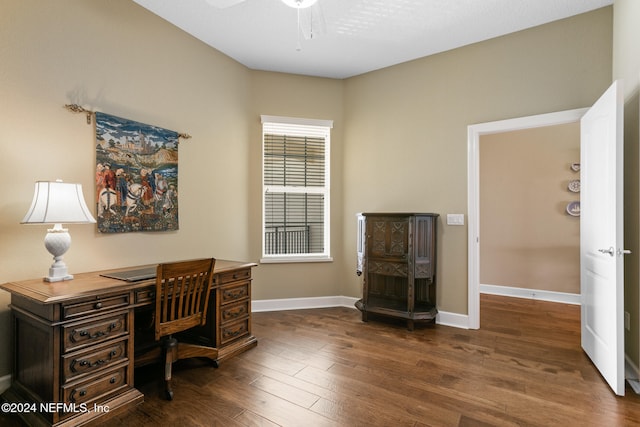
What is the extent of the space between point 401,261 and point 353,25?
2428mm

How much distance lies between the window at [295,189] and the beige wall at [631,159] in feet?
9.29

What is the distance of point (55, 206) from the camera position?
193 centimetres

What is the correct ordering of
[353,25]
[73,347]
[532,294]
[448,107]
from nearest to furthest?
[73,347] → [353,25] → [448,107] → [532,294]

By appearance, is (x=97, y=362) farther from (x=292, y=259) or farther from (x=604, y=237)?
(x=604, y=237)

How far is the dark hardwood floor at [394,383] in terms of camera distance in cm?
187

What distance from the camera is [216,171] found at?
352 cm

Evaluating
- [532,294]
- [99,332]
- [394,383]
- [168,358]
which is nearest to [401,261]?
[394,383]

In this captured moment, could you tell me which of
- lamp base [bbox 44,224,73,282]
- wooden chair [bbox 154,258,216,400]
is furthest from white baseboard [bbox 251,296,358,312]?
lamp base [bbox 44,224,73,282]

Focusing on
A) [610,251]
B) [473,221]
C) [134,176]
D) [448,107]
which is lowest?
[610,251]

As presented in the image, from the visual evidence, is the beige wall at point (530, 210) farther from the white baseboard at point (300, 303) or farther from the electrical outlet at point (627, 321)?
the white baseboard at point (300, 303)

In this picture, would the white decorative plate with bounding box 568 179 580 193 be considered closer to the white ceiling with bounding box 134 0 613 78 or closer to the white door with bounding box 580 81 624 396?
the white door with bounding box 580 81 624 396

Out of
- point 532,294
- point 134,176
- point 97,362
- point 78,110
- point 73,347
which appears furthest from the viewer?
point 532,294

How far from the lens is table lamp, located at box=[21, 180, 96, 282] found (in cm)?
189

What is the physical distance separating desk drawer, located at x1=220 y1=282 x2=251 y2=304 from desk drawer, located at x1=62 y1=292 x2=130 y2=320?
0.78 metres
